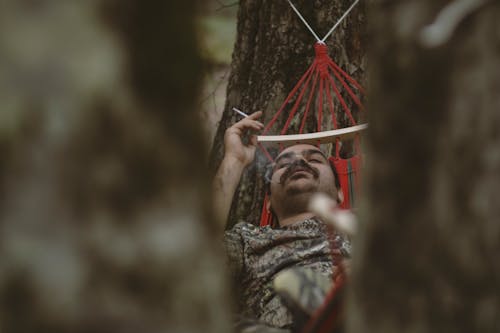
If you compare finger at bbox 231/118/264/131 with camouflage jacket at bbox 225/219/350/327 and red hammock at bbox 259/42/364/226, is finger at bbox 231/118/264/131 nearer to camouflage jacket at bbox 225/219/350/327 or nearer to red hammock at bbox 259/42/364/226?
red hammock at bbox 259/42/364/226

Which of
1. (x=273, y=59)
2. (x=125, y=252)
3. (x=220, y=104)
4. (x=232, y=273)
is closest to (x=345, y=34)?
(x=273, y=59)

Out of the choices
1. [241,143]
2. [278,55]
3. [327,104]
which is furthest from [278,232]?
[278,55]

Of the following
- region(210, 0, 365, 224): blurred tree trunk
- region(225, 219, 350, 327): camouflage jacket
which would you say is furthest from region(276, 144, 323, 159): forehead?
region(210, 0, 365, 224): blurred tree trunk

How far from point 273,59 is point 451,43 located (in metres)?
2.12

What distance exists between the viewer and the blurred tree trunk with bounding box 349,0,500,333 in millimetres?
615

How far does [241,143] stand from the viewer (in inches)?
88.4

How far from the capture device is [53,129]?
535 mm

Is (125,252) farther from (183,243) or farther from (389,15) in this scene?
(389,15)

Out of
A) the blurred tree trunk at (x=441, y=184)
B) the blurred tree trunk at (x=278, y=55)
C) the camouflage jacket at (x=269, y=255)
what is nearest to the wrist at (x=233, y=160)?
the camouflage jacket at (x=269, y=255)

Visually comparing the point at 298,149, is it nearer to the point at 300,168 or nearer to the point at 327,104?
the point at 300,168

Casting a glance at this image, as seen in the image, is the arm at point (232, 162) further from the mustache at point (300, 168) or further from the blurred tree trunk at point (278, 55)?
the blurred tree trunk at point (278, 55)

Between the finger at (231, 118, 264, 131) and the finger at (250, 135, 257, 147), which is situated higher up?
the finger at (231, 118, 264, 131)

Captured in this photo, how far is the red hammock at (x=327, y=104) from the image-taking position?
2219mm

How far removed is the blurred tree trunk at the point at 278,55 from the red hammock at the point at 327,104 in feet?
0.29
